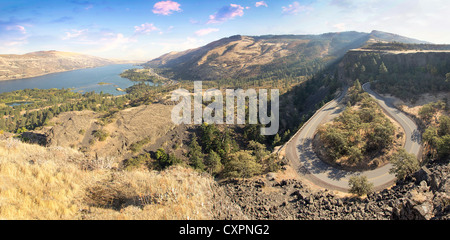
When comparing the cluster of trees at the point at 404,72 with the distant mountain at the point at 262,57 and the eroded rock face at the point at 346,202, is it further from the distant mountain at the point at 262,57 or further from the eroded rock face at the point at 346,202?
the distant mountain at the point at 262,57

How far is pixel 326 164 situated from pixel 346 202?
8948mm

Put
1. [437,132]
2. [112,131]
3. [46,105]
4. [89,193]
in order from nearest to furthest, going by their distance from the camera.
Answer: [89,193]
[437,132]
[112,131]
[46,105]

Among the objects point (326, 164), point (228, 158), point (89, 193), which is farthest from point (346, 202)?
point (89, 193)

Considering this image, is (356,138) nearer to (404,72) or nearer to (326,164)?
(326,164)

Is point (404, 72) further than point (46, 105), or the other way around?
point (46, 105)

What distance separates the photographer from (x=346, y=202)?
15750mm

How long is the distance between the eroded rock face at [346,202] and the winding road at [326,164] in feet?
13.3

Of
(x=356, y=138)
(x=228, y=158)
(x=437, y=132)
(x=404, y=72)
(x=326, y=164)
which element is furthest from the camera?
(x=404, y=72)

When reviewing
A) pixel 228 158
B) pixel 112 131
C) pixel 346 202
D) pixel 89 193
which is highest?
pixel 89 193

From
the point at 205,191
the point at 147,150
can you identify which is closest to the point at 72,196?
the point at 205,191

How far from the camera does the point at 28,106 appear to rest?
8588cm

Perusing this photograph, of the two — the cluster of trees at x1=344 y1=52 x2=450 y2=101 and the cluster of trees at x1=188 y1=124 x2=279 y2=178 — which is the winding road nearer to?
the cluster of trees at x1=188 y1=124 x2=279 y2=178

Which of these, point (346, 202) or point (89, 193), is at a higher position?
point (89, 193)
